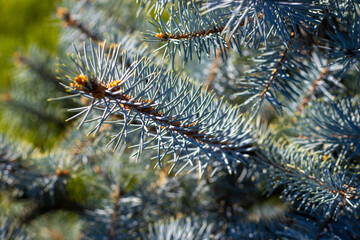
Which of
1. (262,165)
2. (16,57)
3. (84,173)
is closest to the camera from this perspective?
(262,165)

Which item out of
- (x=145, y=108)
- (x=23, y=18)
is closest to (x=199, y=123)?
(x=145, y=108)

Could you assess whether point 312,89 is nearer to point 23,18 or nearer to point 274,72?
point 274,72

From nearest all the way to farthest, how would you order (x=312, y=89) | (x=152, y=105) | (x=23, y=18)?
(x=152, y=105), (x=312, y=89), (x=23, y=18)

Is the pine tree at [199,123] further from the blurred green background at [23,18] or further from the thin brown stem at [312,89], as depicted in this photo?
the blurred green background at [23,18]

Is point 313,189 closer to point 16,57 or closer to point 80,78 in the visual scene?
point 80,78

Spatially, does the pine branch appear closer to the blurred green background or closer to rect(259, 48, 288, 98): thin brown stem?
rect(259, 48, 288, 98): thin brown stem

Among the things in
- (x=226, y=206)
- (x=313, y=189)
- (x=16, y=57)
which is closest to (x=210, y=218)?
(x=226, y=206)

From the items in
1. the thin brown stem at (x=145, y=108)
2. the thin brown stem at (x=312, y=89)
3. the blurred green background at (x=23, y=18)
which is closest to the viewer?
the thin brown stem at (x=145, y=108)

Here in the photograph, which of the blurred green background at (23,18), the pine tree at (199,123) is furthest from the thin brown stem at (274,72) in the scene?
the blurred green background at (23,18)

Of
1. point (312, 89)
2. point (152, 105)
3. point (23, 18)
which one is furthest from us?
point (23, 18)
